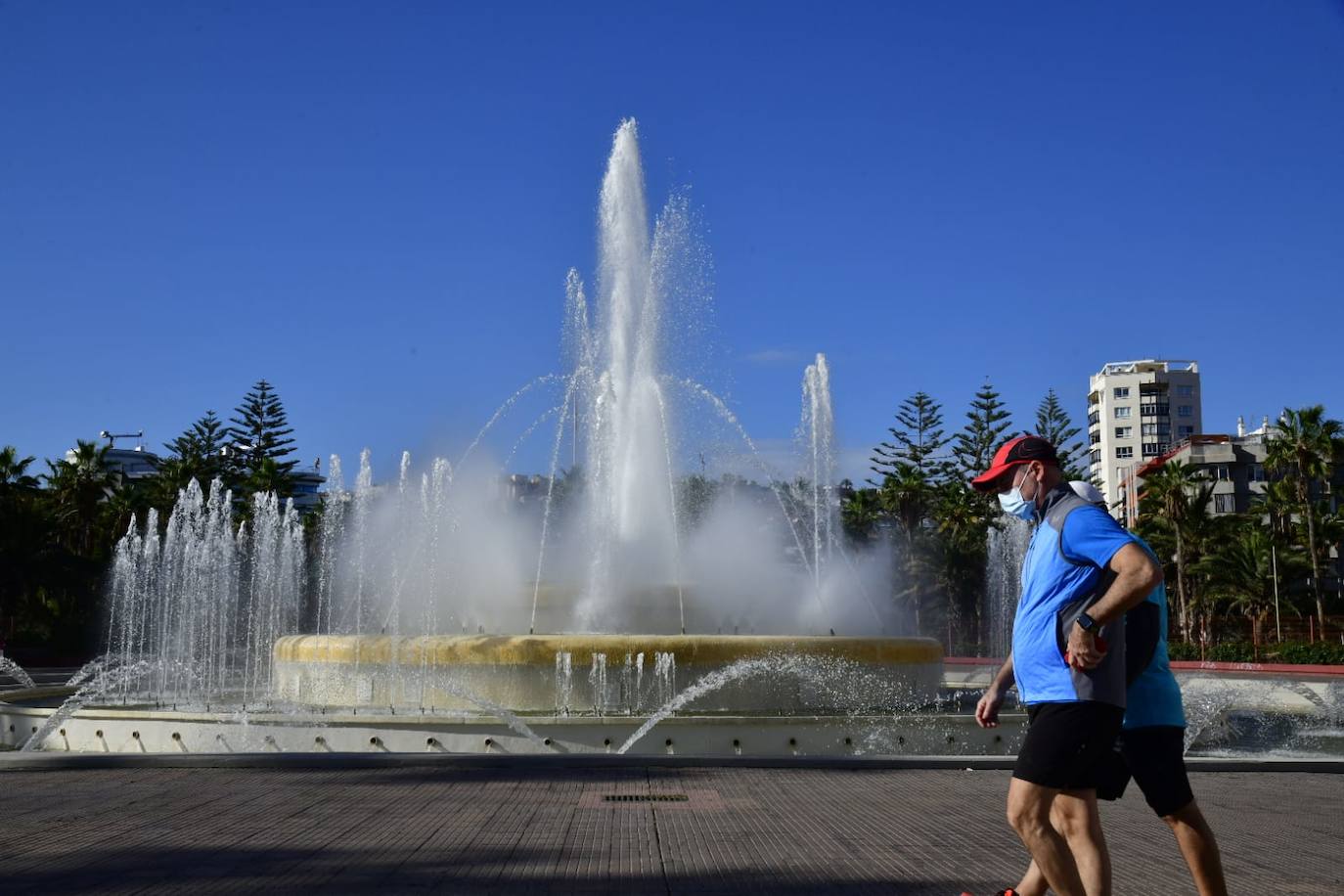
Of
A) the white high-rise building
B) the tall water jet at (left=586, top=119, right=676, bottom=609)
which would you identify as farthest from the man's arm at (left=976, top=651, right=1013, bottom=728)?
the white high-rise building

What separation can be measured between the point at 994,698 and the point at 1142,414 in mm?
115654

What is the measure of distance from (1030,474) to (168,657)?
33.5 metres

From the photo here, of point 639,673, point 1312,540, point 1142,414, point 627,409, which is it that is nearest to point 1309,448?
point 1312,540

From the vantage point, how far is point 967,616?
6303 centimetres

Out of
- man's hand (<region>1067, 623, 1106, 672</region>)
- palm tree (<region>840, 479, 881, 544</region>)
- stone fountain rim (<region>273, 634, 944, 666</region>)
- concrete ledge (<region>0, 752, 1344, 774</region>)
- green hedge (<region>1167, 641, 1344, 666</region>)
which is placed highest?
palm tree (<region>840, 479, 881, 544</region>)

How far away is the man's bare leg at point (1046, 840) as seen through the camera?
389cm

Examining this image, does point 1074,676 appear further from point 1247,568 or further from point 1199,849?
point 1247,568

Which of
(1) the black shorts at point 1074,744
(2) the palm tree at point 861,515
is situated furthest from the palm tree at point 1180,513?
(1) the black shorts at point 1074,744

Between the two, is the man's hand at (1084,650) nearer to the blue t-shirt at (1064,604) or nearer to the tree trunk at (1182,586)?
the blue t-shirt at (1064,604)

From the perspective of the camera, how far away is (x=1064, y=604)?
4004 millimetres

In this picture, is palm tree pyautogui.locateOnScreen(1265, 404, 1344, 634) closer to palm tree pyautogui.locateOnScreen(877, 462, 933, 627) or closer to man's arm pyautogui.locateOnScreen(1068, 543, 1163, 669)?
palm tree pyautogui.locateOnScreen(877, 462, 933, 627)

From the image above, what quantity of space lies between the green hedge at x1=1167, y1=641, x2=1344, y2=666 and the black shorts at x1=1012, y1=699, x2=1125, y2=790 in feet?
112

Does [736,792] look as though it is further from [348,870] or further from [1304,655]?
[1304,655]

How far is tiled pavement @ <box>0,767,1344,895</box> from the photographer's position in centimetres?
522
